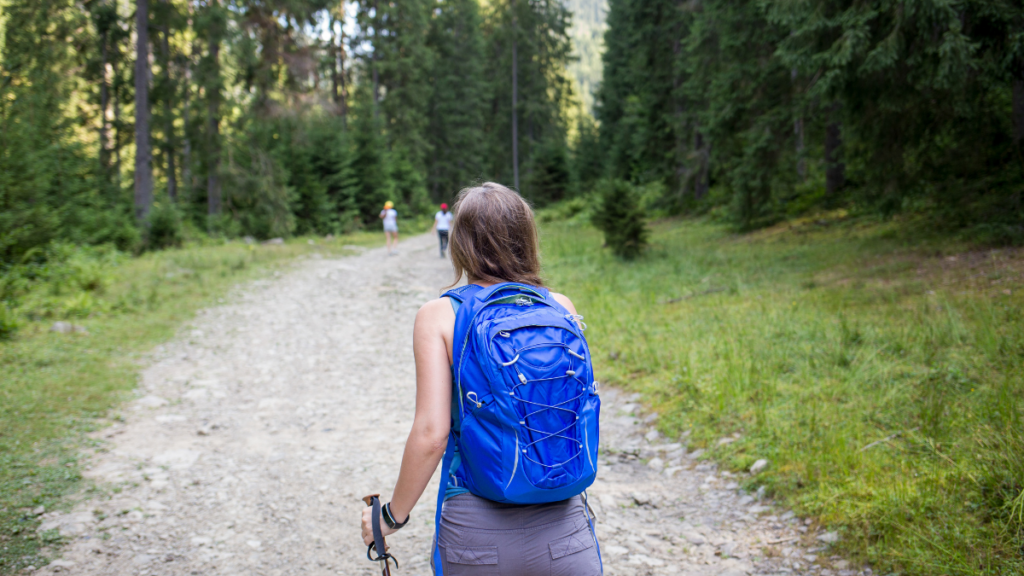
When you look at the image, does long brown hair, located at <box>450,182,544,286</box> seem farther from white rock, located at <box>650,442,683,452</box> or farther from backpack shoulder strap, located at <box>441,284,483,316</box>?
white rock, located at <box>650,442,683,452</box>

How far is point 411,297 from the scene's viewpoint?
39.1ft

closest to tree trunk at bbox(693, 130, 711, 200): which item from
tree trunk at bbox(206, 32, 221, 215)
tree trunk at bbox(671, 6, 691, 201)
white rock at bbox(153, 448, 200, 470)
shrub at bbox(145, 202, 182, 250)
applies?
tree trunk at bbox(671, 6, 691, 201)

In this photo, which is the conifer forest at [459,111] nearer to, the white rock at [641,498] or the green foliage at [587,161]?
the green foliage at [587,161]

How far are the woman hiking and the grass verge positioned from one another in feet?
10.3

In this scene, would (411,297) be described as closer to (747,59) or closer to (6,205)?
(6,205)

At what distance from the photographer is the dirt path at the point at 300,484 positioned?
11.8 feet

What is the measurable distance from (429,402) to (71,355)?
7.54m

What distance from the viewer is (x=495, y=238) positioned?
1898 millimetres

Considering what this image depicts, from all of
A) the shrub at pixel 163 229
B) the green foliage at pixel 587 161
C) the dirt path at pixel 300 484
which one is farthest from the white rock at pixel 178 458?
the green foliage at pixel 587 161

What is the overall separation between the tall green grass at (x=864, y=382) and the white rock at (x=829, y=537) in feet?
0.17

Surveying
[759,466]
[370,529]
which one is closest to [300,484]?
[370,529]

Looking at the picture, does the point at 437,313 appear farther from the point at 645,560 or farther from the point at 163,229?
the point at 163,229

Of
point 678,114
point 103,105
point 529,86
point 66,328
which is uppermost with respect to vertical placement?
point 529,86

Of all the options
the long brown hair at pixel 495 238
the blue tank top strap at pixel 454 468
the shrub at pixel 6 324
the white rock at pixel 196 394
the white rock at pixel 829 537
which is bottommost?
the white rock at pixel 829 537
